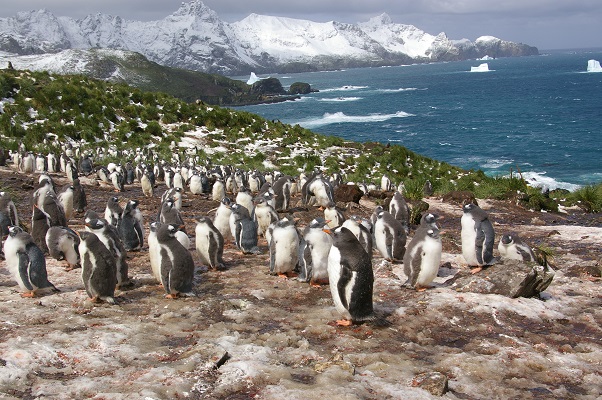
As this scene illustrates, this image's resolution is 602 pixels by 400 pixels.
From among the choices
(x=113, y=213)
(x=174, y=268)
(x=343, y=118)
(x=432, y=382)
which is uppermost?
(x=343, y=118)

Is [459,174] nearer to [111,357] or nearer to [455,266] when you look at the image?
[455,266]

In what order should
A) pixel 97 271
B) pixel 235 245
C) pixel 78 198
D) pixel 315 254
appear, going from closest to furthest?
1. pixel 97 271
2. pixel 315 254
3. pixel 235 245
4. pixel 78 198

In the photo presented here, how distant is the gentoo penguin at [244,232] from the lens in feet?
32.5

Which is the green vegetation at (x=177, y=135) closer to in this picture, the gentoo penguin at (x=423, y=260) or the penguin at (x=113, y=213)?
the gentoo penguin at (x=423, y=260)

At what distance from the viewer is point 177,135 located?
91.7 feet

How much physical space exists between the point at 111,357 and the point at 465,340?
3.93 metres

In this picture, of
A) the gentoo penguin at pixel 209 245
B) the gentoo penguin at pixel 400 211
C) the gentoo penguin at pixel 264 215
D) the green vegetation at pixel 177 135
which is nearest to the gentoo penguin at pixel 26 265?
the gentoo penguin at pixel 209 245

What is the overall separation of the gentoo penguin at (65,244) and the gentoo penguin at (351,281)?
4534 mm

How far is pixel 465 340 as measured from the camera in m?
6.19

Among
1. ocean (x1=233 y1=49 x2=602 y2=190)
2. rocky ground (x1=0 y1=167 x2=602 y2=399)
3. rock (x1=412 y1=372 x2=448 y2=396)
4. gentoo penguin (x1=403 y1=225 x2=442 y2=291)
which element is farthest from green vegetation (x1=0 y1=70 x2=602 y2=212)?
rock (x1=412 y1=372 x2=448 y2=396)

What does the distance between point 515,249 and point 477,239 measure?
0.76m

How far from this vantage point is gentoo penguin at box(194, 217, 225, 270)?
8.70 metres

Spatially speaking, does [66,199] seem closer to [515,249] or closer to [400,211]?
[400,211]

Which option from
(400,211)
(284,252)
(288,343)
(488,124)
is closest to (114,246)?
(284,252)
